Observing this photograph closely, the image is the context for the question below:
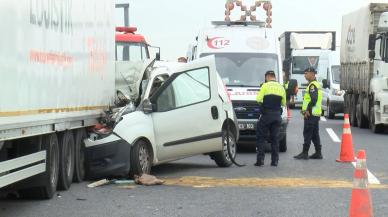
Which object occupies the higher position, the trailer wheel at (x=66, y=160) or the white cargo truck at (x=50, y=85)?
the white cargo truck at (x=50, y=85)

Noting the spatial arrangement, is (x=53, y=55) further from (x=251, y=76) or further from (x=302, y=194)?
(x=251, y=76)

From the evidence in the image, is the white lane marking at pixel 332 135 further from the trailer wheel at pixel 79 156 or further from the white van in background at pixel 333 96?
the trailer wheel at pixel 79 156

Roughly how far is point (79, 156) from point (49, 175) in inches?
71.4

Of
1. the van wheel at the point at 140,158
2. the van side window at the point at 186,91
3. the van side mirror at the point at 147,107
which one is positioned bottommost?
the van wheel at the point at 140,158

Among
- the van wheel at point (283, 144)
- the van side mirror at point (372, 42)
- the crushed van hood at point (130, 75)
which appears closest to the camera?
the crushed van hood at point (130, 75)

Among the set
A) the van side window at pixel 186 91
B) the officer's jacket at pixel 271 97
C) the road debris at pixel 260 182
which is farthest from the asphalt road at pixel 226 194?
the van side window at pixel 186 91

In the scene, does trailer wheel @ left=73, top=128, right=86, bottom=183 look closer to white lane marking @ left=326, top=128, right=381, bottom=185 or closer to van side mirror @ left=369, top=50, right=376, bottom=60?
white lane marking @ left=326, top=128, right=381, bottom=185

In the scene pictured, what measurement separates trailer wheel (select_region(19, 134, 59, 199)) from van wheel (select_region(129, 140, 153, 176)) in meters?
1.78

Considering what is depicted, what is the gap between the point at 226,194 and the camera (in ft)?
35.9

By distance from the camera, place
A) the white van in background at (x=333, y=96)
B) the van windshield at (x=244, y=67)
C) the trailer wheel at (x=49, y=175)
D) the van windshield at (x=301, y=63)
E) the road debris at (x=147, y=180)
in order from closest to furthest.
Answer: the trailer wheel at (x=49, y=175) < the road debris at (x=147, y=180) < the van windshield at (x=244, y=67) < the white van in background at (x=333, y=96) < the van windshield at (x=301, y=63)

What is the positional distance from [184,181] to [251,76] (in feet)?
20.1

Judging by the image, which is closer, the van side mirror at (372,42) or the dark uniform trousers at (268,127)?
the dark uniform trousers at (268,127)

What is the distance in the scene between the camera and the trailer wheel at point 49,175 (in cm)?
1009

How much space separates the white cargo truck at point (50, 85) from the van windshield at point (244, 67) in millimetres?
5231
